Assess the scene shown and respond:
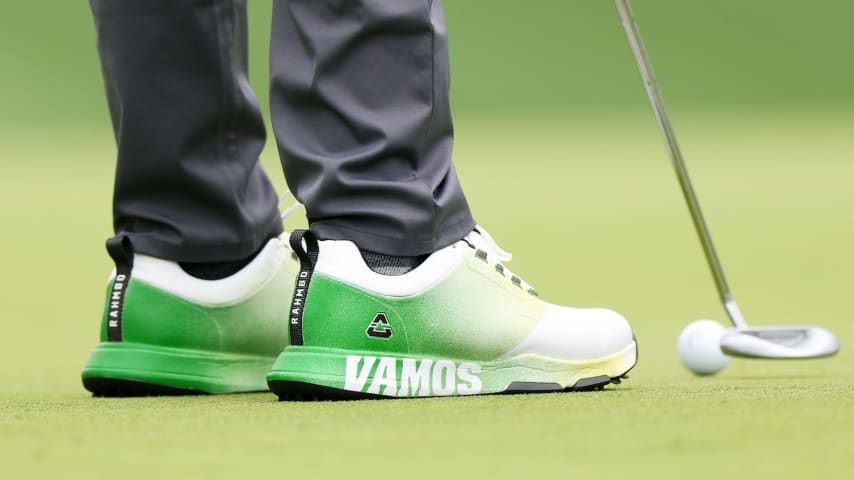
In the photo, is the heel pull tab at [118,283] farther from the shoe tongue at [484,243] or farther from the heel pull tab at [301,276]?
the shoe tongue at [484,243]

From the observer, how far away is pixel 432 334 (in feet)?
3.79

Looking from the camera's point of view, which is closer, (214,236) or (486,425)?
(486,425)

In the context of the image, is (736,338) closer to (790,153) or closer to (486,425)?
(486,425)

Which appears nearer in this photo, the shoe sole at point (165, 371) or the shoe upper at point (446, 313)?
the shoe upper at point (446, 313)

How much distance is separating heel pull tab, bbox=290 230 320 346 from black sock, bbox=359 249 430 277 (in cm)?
5

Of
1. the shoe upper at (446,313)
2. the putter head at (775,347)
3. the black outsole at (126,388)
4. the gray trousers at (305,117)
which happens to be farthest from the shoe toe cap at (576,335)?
the black outsole at (126,388)

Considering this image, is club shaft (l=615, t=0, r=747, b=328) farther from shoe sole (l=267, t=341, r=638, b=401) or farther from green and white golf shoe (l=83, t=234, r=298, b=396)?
green and white golf shoe (l=83, t=234, r=298, b=396)

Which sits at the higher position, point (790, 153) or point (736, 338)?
point (736, 338)

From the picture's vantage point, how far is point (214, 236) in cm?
136

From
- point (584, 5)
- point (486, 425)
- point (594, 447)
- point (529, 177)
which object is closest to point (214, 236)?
point (486, 425)

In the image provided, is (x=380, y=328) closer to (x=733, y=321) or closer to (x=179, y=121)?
(x=179, y=121)

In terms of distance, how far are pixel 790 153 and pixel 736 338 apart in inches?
210

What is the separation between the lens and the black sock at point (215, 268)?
4.47 ft

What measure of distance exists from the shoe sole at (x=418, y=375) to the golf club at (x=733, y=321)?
294 mm
